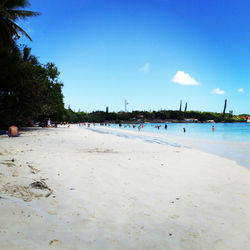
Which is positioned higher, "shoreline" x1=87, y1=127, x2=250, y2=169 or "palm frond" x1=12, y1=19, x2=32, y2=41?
"palm frond" x1=12, y1=19, x2=32, y2=41

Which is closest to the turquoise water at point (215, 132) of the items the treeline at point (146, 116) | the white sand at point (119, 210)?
the white sand at point (119, 210)

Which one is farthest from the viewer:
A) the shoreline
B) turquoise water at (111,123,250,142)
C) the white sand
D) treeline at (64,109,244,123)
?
treeline at (64,109,244,123)

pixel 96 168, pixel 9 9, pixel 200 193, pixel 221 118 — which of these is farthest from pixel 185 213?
pixel 221 118

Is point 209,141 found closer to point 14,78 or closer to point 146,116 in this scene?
point 14,78

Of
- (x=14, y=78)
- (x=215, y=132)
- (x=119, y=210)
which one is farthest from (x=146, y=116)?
(x=119, y=210)

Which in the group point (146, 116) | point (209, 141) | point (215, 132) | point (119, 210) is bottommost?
point (209, 141)

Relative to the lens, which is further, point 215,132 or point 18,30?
point 215,132

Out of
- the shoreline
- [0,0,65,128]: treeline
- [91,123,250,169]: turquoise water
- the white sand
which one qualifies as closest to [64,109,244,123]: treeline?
[91,123,250,169]: turquoise water

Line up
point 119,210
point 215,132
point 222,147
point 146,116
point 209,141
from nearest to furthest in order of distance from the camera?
point 119,210 < point 222,147 < point 209,141 < point 215,132 < point 146,116

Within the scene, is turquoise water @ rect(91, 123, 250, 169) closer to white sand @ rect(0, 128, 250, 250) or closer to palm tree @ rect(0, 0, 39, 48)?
white sand @ rect(0, 128, 250, 250)

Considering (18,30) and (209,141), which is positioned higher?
(18,30)

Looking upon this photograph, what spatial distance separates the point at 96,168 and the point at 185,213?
3014 millimetres

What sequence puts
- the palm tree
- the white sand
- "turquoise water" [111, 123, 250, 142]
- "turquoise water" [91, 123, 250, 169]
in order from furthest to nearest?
"turquoise water" [111, 123, 250, 142], the palm tree, "turquoise water" [91, 123, 250, 169], the white sand

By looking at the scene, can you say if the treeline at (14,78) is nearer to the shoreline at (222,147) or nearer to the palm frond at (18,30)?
the palm frond at (18,30)
